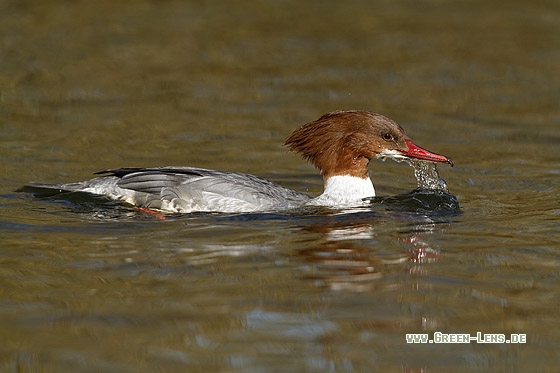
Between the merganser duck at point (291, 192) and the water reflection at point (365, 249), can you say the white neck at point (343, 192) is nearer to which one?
the merganser duck at point (291, 192)

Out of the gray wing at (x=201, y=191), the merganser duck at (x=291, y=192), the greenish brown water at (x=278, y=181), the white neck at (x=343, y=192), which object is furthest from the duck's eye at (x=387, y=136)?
the gray wing at (x=201, y=191)

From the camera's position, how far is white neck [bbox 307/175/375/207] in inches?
332

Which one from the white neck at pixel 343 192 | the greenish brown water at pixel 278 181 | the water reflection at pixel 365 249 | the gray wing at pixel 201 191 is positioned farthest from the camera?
the white neck at pixel 343 192

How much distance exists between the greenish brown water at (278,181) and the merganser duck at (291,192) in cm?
20

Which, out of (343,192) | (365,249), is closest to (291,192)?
(343,192)

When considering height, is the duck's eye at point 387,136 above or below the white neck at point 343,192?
above

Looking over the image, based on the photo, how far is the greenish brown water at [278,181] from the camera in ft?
17.3

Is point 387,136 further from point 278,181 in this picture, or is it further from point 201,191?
point 278,181

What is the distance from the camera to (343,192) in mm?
8445

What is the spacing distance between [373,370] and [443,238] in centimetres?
269

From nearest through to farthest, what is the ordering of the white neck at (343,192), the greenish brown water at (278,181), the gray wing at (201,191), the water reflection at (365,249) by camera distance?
the greenish brown water at (278,181)
the water reflection at (365,249)
the gray wing at (201,191)
the white neck at (343,192)

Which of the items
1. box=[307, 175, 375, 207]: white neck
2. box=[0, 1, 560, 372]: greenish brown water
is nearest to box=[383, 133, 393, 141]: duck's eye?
box=[307, 175, 375, 207]: white neck

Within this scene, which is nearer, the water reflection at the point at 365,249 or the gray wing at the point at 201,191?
the water reflection at the point at 365,249

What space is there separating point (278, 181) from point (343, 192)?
4.94 ft
